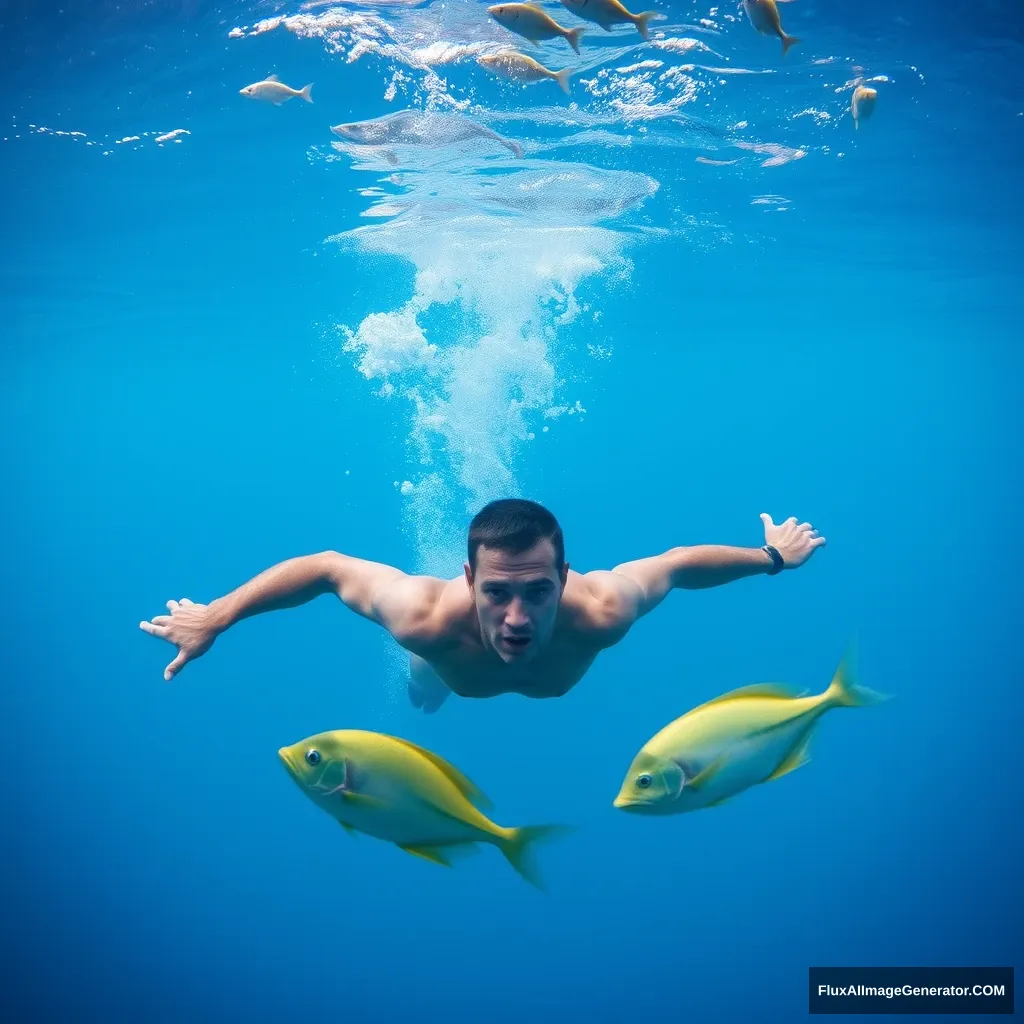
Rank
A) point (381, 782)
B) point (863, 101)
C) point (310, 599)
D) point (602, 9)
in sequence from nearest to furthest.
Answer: point (381, 782), point (310, 599), point (602, 9), point (863, 101)

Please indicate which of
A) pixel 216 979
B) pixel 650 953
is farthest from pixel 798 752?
pixel 216 979

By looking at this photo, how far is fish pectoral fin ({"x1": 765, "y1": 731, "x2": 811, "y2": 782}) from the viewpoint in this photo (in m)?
3.73

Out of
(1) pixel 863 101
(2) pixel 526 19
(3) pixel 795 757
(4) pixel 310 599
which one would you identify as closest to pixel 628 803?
(3) pixel 795 757

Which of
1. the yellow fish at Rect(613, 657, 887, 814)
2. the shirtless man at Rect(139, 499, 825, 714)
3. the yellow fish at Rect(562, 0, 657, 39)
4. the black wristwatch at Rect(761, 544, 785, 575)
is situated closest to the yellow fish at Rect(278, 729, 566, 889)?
the yellow fish at Rect(613, 657, 887, 814)

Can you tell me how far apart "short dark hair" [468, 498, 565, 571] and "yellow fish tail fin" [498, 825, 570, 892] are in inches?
57.6

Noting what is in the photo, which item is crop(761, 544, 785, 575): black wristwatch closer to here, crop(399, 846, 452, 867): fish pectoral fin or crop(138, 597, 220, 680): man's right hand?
crop(399, 846, 452, 867): fish pectoral fin

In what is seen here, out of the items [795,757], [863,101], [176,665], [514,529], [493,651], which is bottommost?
[493,651]

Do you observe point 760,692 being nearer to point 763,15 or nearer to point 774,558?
point 774,558

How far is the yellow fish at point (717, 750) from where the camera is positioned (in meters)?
3.45

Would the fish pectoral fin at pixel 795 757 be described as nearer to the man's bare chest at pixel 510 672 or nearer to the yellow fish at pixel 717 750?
the yellow fish at pixel 717 750

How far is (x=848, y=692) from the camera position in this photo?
3.81m

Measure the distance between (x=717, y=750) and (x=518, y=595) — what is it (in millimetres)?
1396

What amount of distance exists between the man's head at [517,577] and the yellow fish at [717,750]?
3.60 feet

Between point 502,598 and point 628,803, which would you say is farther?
point 502,598
